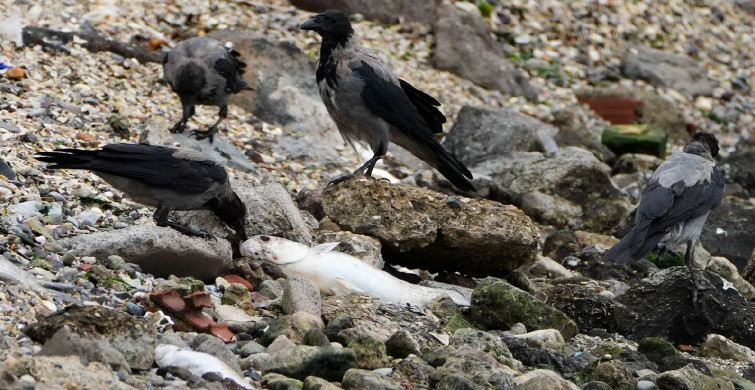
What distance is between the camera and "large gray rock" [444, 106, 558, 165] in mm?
12445

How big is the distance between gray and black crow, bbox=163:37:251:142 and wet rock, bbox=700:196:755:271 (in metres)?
4.67

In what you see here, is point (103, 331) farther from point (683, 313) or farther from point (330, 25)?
point (330, 25)

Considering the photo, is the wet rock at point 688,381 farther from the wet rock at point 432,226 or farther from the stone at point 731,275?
the stone at point 731,275

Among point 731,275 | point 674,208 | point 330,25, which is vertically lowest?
point 731,275

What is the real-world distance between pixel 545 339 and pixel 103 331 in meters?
2.77

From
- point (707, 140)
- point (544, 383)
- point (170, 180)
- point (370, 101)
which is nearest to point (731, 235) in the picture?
point (707, 140)

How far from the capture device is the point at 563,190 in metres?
11.4

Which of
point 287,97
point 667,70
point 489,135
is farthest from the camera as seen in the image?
point 667,70

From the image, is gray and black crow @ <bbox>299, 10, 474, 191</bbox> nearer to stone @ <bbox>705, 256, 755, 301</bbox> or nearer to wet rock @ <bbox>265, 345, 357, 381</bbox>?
stone @ <bbox>705, 256, 755, 301</bbox>

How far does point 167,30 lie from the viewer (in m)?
12.8

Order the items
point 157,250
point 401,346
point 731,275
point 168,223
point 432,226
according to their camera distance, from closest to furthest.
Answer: point 401,346
point 157,250
point 168,223
point 432,226
point 731,275

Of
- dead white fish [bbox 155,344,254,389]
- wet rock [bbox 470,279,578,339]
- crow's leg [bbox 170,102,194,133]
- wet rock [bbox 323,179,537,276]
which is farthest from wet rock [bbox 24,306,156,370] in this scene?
crow's leg [bbox 170,102,194,133]

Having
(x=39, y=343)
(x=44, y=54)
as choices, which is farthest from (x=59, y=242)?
(x=44, y=54)

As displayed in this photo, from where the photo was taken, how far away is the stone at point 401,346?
611cm
